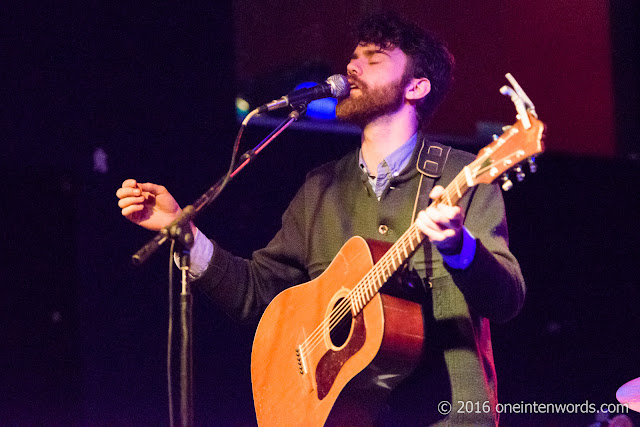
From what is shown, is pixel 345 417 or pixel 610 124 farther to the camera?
pixel 610 124

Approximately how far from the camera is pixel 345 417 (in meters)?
2.39

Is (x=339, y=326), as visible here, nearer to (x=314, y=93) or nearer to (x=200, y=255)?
(x=200, y=255)

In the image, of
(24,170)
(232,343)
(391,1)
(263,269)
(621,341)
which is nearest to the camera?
(263,269)

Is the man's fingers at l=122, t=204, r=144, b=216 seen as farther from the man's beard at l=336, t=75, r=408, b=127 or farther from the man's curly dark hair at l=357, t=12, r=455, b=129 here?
the man's curly dark hair at l=357, t=12, r=455, b=129

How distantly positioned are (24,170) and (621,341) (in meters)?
3.59

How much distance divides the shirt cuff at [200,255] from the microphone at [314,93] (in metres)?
0.70

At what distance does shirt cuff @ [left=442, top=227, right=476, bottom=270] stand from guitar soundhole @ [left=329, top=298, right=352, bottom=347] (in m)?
0.47

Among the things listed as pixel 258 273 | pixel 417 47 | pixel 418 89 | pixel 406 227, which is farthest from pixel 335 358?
pixel 417 47

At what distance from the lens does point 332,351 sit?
243 cm

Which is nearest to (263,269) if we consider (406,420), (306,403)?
(306,403)

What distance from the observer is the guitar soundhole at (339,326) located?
8.00ft

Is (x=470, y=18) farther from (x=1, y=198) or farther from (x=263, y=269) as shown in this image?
(x=1, y=198)

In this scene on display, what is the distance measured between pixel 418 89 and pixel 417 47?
0.21 metres

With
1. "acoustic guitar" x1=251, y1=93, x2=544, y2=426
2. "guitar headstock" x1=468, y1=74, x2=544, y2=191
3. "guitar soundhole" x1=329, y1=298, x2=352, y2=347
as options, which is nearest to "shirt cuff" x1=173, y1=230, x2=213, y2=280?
"acoustic guitar" x1=251, y1=93, x2=544, y2=426
